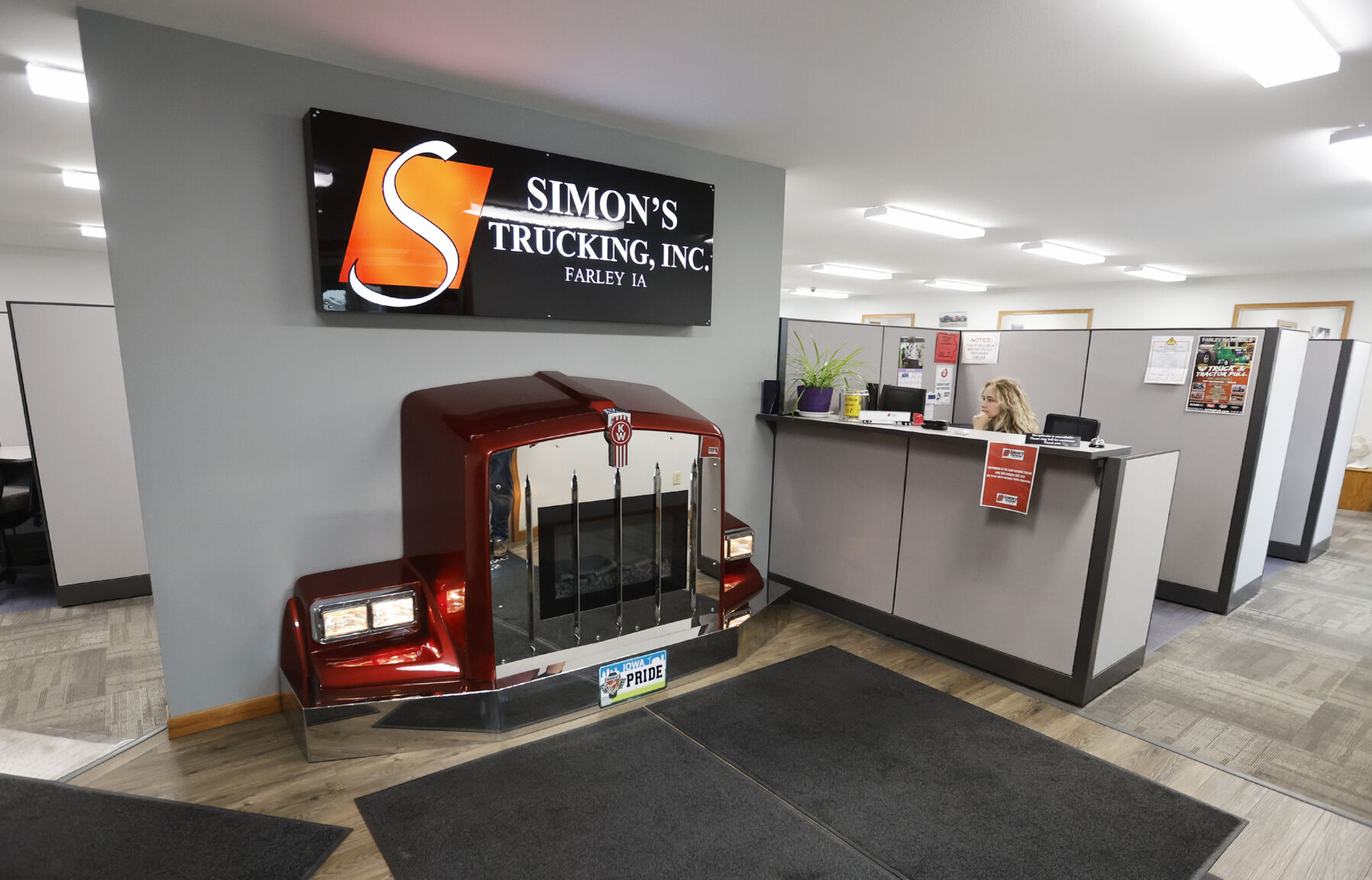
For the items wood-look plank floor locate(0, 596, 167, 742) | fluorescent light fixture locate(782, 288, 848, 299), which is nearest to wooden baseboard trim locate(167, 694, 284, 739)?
wood-look plank floor locate(0, 596, 167, 742)

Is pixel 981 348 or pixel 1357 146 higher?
pixel 1357 146

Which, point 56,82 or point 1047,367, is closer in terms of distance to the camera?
point 56,82

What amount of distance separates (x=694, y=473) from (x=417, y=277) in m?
1.38

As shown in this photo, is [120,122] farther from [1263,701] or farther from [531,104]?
[1263,701]

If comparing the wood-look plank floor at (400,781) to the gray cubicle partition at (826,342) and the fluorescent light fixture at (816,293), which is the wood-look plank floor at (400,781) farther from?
the fluorescent light fixture at (816,293)

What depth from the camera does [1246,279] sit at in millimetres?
8016

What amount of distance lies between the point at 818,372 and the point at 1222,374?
2.38m

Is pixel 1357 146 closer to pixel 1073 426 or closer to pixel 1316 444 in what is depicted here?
pixel 1073 426

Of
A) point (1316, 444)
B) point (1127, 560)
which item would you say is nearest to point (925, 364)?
point (1127, 560)

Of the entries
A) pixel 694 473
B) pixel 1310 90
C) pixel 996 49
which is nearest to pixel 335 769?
pixel 694 473

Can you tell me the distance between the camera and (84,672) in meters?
2.95

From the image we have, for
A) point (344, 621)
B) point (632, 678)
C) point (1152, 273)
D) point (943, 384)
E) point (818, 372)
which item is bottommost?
point (632, 678)

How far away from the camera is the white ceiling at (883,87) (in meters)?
2.09

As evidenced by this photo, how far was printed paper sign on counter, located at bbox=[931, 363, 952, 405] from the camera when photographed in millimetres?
5113
